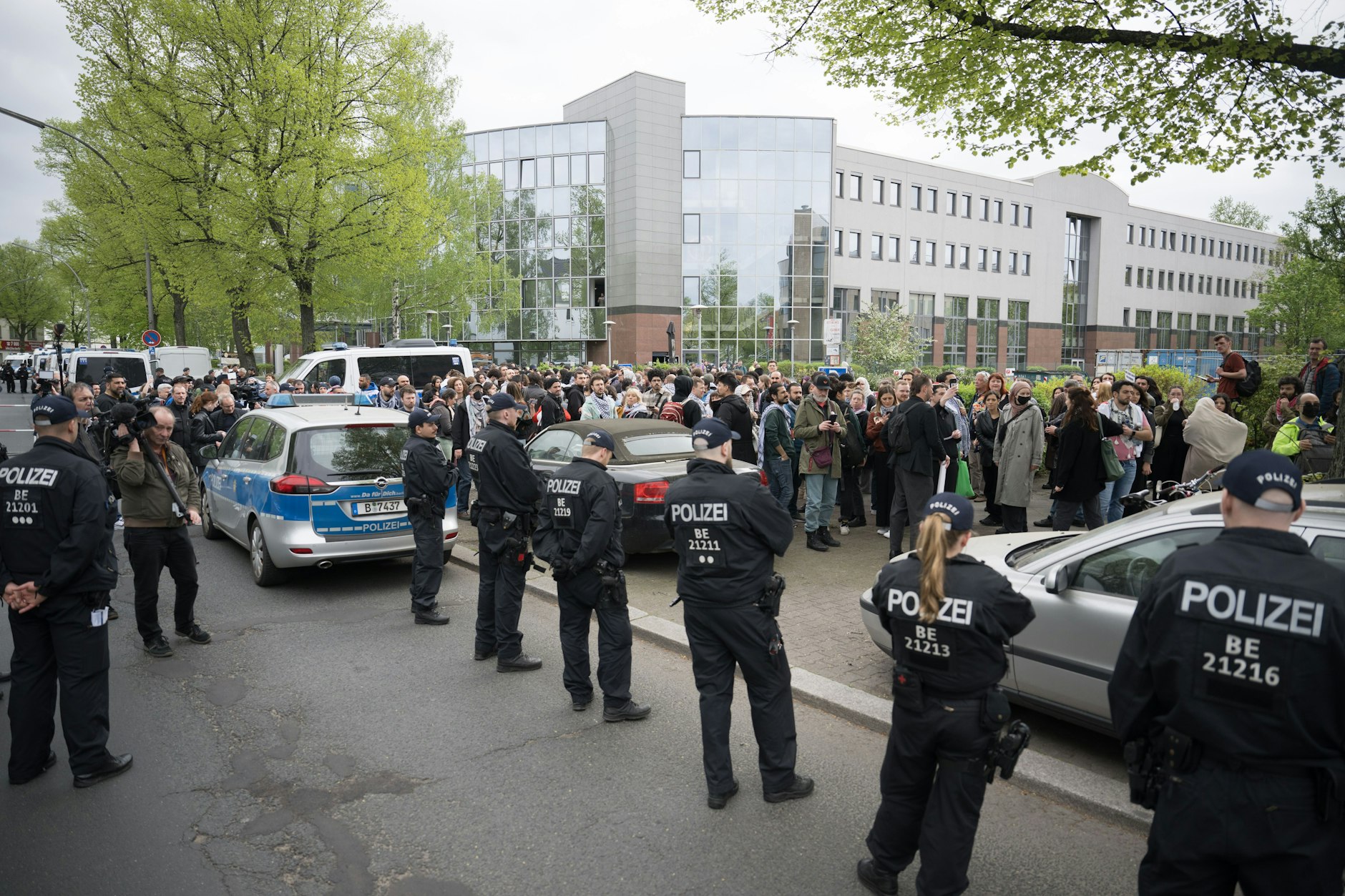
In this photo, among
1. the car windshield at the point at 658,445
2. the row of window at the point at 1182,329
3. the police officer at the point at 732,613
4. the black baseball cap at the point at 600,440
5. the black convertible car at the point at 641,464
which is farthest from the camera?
the row of window at the point at 1182,329

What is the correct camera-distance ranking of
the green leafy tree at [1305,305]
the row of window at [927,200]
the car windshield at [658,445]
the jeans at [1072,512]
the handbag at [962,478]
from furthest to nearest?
1. the green leafy tree at [1305,305]
2. the row of window at [927,200]
3. the handbag at [962,478]
4. the car windshield at [658,445]
5. the jeans at [1072,512]

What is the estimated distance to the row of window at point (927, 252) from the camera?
167 ft

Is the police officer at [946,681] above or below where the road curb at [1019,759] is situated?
above

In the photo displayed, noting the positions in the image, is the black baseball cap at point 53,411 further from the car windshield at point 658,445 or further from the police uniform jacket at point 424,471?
the car windshield at point 658,445

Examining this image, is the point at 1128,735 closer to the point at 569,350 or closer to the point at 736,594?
the point at 736,594

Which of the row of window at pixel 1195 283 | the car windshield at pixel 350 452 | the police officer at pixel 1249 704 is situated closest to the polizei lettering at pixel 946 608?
the police officer at pixel 1249 704

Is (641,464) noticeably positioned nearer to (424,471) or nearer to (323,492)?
(424,471)

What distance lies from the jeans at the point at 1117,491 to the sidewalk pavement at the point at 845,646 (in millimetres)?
1346

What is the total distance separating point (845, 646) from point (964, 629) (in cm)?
333

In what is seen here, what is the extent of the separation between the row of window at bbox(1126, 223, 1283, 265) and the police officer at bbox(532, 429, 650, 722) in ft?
240

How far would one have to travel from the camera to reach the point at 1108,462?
8.38 m

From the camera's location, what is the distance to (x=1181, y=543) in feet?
13.6

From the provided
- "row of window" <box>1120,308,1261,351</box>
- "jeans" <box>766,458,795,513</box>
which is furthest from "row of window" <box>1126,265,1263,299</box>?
"jeans" <box>766,458,795,513</box>

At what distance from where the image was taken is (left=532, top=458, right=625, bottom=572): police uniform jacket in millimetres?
5004
